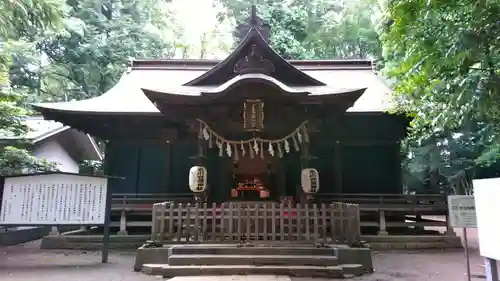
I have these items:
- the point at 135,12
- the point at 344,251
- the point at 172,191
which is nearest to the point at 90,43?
the point at 135,12

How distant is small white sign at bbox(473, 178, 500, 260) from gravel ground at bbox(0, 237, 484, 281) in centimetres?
244

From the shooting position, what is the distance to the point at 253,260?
6.46 m

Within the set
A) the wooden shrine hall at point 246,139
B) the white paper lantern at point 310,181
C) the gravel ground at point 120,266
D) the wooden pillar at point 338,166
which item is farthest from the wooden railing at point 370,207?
the white paper lantern at point 310,181

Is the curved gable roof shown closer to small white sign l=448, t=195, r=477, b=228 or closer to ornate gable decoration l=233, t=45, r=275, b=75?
ornate gable decoration l=233, t=45, r=275, b=75

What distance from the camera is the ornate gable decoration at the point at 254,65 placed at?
8531 mm

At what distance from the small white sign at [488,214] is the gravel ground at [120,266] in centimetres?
244

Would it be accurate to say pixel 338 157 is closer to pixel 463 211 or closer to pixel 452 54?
pixel 463 211

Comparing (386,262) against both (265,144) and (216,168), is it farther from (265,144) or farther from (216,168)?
(216,168)

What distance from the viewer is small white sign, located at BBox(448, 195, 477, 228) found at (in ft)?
16.6

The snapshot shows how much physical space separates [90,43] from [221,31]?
13.8m

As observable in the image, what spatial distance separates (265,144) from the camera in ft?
31.3

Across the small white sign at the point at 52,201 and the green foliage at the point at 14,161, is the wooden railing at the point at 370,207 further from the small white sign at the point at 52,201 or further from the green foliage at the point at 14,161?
the green foliage at the point at 14,161

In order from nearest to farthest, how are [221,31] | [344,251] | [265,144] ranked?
[344,251] → [265,144] → [221,31]

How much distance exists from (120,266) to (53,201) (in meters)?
1.89
